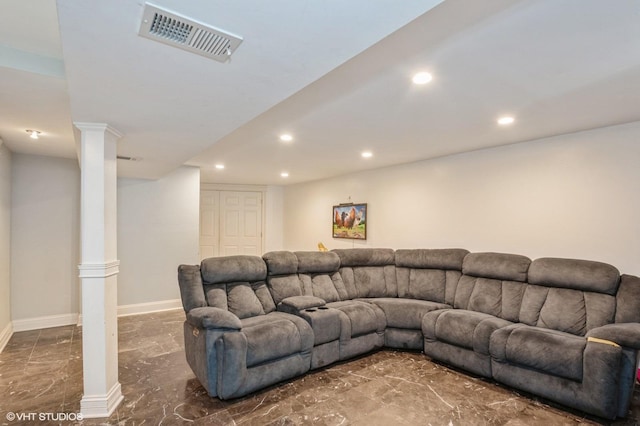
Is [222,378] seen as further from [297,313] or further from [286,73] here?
[286,73]

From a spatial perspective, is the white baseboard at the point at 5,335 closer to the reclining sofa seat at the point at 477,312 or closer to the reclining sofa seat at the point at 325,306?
the reclining sofa seat at the point at 325,306

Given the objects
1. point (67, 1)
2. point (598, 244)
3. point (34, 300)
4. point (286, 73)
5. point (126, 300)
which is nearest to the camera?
point (67, 1)

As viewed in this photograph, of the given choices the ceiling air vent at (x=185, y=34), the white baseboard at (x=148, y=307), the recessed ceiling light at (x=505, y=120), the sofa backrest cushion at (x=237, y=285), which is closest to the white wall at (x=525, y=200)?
the recessed ceiling light at (x=505, y=120)

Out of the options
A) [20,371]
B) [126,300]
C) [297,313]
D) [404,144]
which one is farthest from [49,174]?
[404,144]

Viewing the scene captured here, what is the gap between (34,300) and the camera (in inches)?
175

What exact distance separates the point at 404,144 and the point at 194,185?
3523 mm

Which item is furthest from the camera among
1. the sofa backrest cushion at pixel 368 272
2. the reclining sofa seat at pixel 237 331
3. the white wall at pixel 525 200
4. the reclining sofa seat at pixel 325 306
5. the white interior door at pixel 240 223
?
the white interior door at pixel 240 223

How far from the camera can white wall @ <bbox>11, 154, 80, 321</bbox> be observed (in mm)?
4363

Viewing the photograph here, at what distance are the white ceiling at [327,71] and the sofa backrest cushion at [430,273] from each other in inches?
58.4

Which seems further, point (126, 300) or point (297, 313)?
point (126, 300)

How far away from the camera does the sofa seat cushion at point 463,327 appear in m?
3.02

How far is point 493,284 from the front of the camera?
3.62 metres

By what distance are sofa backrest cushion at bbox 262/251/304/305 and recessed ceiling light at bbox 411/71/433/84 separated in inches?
92.0

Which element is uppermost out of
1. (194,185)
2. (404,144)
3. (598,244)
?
(404,144)
